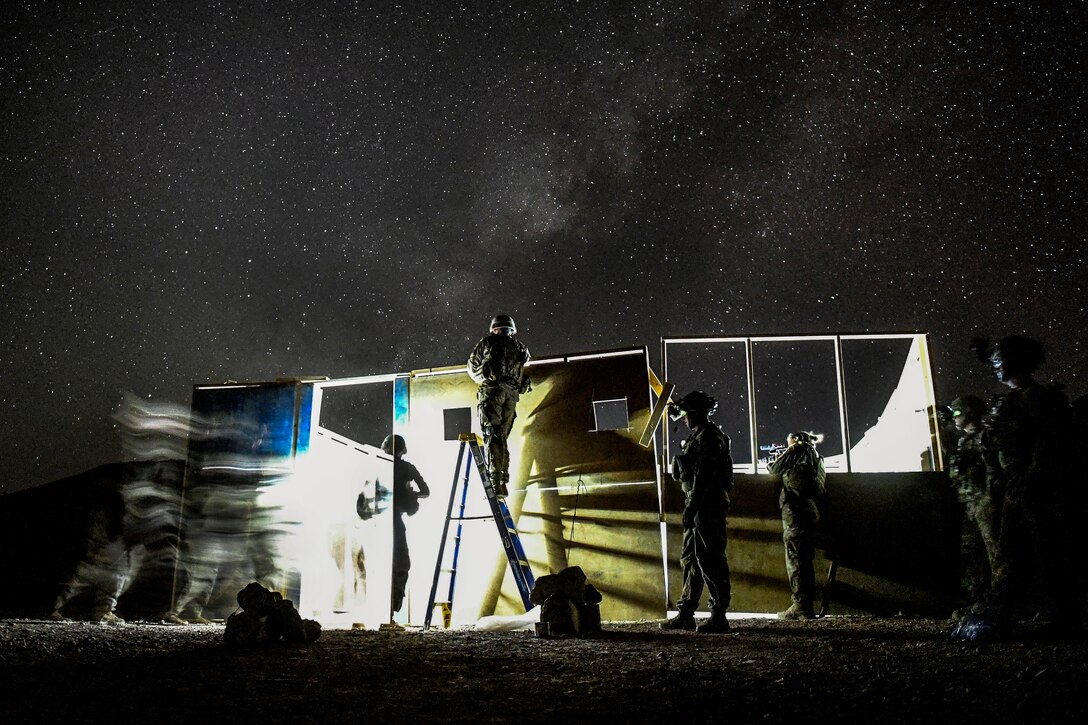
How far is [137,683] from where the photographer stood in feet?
13.4

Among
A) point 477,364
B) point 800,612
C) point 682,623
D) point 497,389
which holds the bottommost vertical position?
point 800,612

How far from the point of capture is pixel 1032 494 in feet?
19.9

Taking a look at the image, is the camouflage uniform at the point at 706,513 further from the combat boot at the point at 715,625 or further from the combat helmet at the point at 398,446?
the combat helmet at the point at 398,446

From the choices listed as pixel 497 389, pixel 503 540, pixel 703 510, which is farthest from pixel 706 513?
pixel 497 389

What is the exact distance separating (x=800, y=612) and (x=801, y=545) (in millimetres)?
790

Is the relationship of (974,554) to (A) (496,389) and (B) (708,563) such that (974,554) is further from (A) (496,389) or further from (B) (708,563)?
(A) (496,389)

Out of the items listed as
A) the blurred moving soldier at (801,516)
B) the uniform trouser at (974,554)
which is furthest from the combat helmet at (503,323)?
the uniform trouser at (974,554)

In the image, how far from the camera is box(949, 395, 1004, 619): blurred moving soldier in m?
8.52

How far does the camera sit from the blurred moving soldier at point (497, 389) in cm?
923

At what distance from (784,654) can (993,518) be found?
165 inches

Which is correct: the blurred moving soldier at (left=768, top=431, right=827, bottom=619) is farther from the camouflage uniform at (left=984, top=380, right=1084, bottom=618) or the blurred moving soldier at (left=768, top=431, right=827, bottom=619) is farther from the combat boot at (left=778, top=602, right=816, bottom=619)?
the camouflage uniform at (left=984, top=380, right=1084, bottom=618)

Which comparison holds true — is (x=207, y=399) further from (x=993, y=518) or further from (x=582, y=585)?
(x=993, y=518)

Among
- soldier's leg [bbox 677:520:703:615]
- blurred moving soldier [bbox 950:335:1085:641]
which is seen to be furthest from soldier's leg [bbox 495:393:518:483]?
blurred moving soldier [bbox 950:335:1085:641]

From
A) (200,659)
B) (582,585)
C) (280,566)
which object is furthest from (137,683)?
(280,566)
